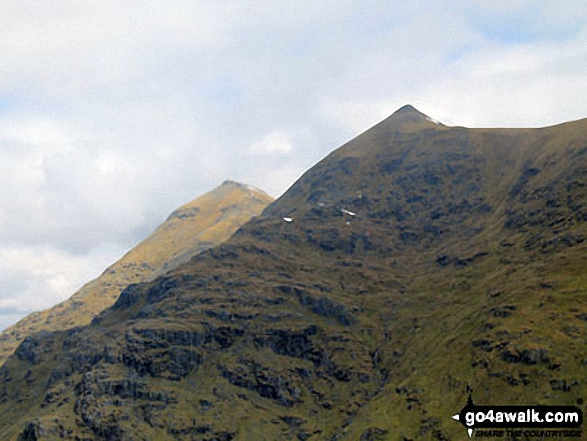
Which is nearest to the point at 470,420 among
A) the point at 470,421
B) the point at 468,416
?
the point at 470,421

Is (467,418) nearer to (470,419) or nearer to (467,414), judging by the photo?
(467,414)

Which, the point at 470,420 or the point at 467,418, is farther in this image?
the point at 470,420

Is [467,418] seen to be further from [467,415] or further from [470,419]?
[470,419]

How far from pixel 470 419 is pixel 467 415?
14377 mm

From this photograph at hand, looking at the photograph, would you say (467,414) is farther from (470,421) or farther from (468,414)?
(470,421)

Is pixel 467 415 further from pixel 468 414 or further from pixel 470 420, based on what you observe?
pixel 470 420

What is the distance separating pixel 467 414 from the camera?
137625mm

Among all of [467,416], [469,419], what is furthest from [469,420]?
[467,416]

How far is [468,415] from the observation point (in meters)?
141

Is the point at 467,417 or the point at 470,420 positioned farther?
the point at 470,420

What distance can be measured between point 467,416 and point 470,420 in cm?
1425

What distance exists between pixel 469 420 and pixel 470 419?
11.2 feet

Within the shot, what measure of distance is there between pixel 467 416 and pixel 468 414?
2558 mm

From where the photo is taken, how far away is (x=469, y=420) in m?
148
